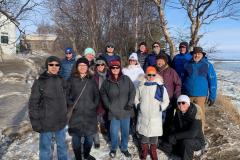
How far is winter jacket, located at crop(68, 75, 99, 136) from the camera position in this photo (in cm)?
585

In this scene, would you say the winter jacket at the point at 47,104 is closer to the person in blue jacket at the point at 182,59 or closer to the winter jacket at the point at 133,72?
the winter jacket at the point at 133,72

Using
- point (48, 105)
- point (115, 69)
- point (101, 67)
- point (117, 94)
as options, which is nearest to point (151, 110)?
point (117, 94)

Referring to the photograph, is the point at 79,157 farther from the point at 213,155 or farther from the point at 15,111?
the point at 15,111

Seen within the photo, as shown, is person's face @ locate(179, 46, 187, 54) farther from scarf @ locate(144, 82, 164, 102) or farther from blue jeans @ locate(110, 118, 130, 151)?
blue jeans @ locate(110, 118, 130, 151)

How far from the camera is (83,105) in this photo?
5859 mm

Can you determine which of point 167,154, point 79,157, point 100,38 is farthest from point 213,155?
point 100,38

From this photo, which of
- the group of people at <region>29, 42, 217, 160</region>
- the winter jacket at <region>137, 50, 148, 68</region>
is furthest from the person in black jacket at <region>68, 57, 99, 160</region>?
the winter jacket at <region>137, 50, 148, 68</region>

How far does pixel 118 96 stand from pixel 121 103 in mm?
142

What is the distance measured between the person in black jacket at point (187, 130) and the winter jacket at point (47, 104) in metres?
2.16

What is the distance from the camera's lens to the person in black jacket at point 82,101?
5.85 m

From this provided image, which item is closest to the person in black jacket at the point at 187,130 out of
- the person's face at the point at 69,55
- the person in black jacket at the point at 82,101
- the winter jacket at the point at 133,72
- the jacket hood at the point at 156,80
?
the jacket hood at the point at 156,80

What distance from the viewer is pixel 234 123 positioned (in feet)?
28.6

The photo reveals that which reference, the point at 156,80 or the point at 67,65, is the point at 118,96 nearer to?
the point at 156,80

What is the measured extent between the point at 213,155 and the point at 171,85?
60.8 inches
